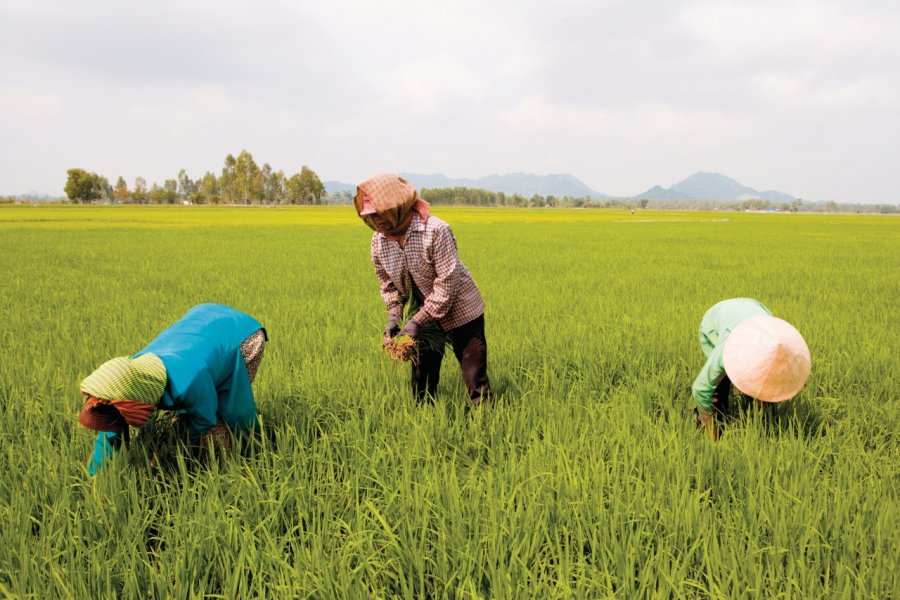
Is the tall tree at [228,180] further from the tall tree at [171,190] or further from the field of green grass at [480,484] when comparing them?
the field of green grass at [480,484]

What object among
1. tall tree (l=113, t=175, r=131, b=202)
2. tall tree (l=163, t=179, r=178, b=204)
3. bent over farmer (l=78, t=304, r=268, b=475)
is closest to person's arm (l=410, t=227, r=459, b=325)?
bent over farmer (l=78, t=304, r=268, b=475)

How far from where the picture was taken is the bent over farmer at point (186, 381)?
1438mm

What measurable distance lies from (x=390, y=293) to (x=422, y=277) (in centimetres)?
23

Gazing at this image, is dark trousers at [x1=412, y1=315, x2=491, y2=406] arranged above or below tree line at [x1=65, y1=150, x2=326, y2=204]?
below

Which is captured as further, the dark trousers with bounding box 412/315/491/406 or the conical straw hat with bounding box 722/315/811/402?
the dark trousers with bounding box 412/315/491/406

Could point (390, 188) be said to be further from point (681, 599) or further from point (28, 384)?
point (28, 384)

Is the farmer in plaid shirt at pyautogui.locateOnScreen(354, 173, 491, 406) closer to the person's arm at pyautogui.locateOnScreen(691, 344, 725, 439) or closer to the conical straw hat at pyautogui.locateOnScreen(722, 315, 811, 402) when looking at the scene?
the person's arm at pyautogui.locateOnScreen(691, 344, 725, 439)

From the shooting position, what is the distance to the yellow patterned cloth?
1.41 meters

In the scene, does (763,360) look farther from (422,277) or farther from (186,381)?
(186,381)

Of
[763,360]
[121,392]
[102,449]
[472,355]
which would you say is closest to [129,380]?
[121,392]

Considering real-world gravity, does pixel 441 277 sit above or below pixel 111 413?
above

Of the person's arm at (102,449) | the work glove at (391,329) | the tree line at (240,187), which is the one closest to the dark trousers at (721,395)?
the work glove at (391,329)

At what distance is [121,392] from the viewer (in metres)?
1.42

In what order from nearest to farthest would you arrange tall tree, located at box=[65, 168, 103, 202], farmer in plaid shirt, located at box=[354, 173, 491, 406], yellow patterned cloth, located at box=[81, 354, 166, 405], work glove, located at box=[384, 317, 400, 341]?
yellow patterned cloth, located at box=[81, 354, 166, 405]
farmer in plaid shirt, located at box=[354, 173, 491, 406]
work glove, located at box=[384, 317, 400, 341]
tall tree, located at box=[65, 168, 103, 202]
